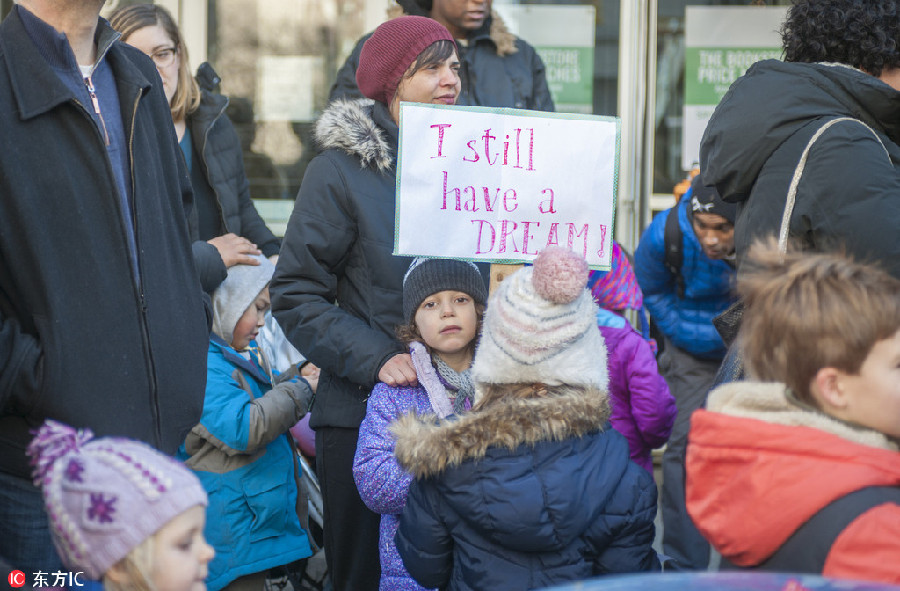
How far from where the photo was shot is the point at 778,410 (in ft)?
6.58

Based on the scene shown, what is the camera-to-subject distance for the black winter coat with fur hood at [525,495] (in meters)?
2.64

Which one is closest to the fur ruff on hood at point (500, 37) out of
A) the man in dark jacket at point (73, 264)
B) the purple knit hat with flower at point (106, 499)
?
the man in dark jacket at point (73, 264)

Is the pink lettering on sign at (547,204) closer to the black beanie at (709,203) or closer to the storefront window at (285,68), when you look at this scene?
the black beanie at (709,203)

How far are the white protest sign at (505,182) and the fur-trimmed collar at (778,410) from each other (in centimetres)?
130

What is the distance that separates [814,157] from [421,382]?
4.27ft

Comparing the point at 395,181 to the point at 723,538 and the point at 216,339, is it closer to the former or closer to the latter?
the point at 216,339

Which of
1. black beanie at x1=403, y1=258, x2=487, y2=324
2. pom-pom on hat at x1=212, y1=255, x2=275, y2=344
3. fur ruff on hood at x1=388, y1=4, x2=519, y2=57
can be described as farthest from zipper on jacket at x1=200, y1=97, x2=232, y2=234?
black beanie at x1=403, y1=258, x2=487, y2=324

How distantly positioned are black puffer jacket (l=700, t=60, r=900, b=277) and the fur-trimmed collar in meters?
0.53

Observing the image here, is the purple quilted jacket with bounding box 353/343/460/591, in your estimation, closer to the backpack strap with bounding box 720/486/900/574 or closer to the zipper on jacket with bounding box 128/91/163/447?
the zipper on jacket with bounding box 128/91/163/447

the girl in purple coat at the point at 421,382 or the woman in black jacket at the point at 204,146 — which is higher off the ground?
the woman in black jacket at the point at 204,146

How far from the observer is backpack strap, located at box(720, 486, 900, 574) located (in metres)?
1.80

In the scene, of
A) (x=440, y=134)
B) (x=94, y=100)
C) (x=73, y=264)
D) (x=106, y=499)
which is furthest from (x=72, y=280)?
(x=440, y=134)

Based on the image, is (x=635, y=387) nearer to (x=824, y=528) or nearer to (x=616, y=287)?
(x=616, y=287)

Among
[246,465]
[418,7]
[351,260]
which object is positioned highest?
[418,7]
